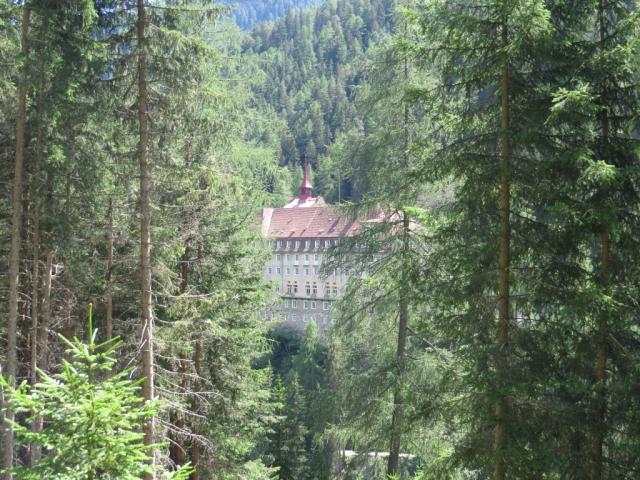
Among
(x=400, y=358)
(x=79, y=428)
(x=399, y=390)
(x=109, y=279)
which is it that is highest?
(x=109, y=279)

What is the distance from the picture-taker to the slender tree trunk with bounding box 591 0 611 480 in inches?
247

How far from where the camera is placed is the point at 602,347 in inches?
254

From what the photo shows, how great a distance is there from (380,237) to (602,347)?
553 centimetres

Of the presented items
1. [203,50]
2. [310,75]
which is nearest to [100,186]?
[203,50]

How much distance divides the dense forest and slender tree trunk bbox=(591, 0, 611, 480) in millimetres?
28

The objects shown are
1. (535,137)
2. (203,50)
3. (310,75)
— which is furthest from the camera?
(310,75)

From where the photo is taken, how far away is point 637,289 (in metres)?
6.17

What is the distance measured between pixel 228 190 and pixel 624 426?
23.4 feet

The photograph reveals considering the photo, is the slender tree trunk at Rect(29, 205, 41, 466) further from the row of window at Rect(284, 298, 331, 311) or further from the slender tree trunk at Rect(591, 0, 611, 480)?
the row of window at Rect(284, 298, 331, 311)

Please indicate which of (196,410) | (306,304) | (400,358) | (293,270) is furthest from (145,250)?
(293,270)

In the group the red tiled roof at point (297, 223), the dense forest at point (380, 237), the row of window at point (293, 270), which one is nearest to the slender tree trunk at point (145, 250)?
the dense forest at point (380, 237)

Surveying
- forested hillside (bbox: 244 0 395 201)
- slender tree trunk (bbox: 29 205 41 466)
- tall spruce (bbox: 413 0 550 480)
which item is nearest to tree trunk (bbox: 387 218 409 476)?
tall spruce (bbox: 413 0 550 480)

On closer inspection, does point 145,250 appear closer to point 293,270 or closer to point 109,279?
point 109,279

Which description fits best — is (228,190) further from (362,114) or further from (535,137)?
(535,137)
